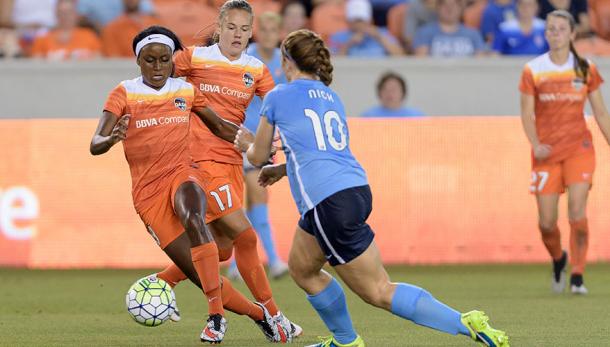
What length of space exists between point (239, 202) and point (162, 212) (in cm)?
65

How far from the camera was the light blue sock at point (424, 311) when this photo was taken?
673cm

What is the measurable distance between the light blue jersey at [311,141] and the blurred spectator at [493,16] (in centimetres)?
990

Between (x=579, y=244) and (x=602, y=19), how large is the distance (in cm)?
660

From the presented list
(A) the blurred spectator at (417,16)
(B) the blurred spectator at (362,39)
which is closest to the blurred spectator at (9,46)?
(B) the blurred spectator at (362,39)

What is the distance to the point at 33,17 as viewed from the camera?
54.2 feet

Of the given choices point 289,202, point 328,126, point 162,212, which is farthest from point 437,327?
point 289,202

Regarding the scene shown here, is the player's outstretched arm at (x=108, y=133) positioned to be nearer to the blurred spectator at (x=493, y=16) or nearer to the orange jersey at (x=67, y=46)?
the orange jersey at (x=67, y=46)

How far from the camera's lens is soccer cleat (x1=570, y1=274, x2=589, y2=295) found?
36.2 ft

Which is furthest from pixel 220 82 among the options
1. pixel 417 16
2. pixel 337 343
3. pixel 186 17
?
pixel 417 16

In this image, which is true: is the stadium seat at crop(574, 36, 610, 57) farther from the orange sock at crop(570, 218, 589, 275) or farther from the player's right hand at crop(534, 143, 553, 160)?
the player's right hand at crop(534, 143, 553, 160)

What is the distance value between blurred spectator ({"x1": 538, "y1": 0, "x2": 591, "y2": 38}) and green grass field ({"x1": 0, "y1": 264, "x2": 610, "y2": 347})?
3905 millimetres

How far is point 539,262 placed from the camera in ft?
45.5

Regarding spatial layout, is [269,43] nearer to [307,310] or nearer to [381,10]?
[307,310]

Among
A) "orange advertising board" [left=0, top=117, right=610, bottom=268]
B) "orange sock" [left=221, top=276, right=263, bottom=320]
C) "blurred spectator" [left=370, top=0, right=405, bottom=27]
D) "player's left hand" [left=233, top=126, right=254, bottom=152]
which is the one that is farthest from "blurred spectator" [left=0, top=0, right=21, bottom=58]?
"player's left hand" [left=233, top=126, right=254, bottom=152]
